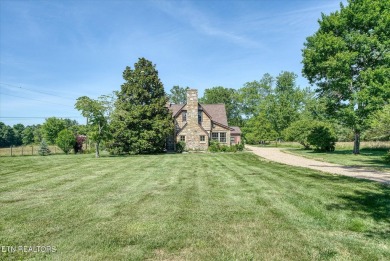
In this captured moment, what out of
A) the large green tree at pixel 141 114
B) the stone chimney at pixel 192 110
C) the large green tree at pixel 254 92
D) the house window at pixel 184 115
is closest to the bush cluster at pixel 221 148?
the stone chimney at pixel 192 110

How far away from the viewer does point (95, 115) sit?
2681cm

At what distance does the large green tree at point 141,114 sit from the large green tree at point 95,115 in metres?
2.92

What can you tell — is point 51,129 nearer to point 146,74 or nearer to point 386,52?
point 146,74

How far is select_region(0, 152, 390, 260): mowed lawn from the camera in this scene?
489cm

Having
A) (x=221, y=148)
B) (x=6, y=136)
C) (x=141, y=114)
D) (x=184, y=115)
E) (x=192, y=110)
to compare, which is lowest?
(x=221, y=148)

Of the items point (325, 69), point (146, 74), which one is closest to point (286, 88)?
point (325, 69)

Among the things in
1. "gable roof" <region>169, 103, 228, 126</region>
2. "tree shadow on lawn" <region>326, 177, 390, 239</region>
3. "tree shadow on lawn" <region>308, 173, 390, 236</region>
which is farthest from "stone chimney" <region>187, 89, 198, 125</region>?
"tree shadow on lawn" <region>326, 177, 390, 239</region>

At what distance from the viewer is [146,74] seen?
33875mm

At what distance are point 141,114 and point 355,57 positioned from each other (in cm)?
2463

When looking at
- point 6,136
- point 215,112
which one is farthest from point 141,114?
point 6,136

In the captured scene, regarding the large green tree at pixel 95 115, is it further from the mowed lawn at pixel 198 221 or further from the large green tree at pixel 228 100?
the large green tree at pixel 228 100

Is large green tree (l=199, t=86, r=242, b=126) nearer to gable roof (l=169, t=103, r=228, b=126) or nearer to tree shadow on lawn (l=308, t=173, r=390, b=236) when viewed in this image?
gable roof (l=169, t=103, r=228, b=126)

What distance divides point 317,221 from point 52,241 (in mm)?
6083

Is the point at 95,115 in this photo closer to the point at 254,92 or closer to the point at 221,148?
the point at 221,148
